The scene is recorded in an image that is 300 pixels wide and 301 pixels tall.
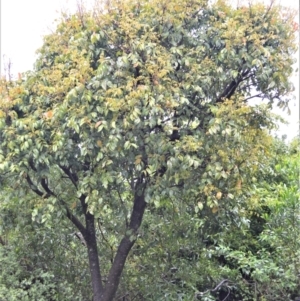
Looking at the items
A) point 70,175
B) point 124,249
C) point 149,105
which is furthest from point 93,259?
point 149,105

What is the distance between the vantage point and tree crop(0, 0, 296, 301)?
3561 mm

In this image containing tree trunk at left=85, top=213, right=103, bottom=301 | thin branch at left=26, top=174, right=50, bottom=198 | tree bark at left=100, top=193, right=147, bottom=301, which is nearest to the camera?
thin branch at left=26, top=174, right=50, bottom=198

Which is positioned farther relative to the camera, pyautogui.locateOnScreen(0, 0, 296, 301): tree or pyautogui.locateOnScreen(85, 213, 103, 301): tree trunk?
pyautogui.locateOnScreen(85, 213, 103, 301): tree trunk

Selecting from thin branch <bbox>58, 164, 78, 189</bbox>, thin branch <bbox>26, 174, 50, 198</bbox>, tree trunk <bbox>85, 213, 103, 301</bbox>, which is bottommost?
tree trunk <bbox>85, 213, 103, 301</bbox>

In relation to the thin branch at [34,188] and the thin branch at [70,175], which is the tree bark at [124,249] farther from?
the thin branch at [34,188]

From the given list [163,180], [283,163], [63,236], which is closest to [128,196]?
[163,180]

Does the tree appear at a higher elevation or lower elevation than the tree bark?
higher

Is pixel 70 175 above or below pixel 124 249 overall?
above

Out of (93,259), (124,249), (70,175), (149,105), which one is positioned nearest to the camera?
(149,105)

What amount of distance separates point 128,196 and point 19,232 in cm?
132

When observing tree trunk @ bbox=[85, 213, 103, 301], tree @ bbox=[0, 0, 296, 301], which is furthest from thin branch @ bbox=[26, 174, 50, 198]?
tree trunk @ bbox=[85, 213, 103, 301]

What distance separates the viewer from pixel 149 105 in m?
3.46

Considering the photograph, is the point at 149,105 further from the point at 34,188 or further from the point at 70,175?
the point at 34,188

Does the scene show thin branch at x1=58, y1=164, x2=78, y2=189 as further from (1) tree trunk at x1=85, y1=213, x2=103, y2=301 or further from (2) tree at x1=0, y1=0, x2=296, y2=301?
(1) tree trunk at x1=85, y1=213, x2=103, y2=301
